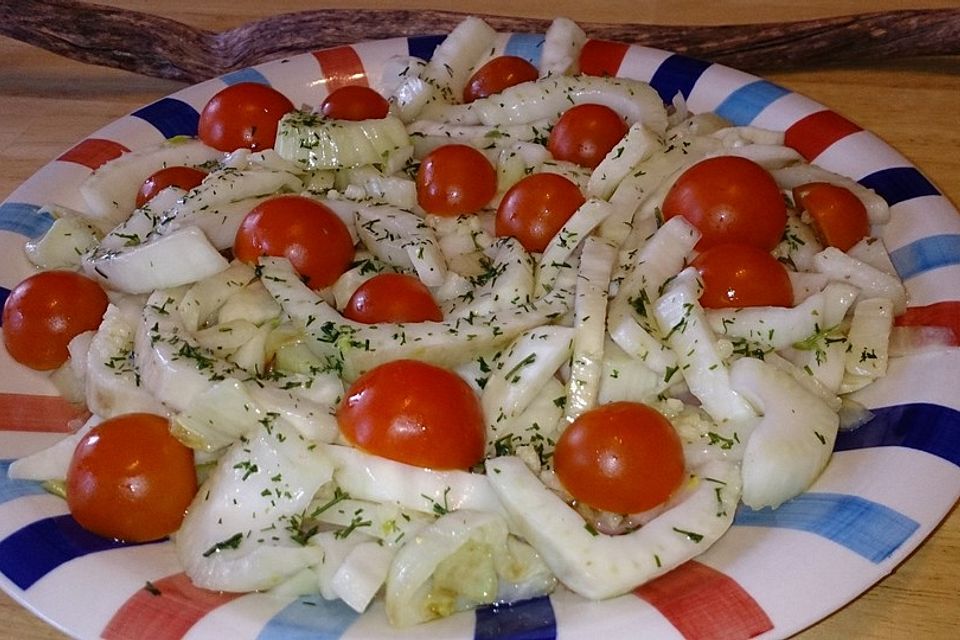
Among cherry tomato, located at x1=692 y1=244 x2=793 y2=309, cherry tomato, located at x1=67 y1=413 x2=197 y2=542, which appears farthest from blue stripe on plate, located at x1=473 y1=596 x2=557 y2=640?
cherry tomato, located at x1=692 y1=244 x2=793 y2=309

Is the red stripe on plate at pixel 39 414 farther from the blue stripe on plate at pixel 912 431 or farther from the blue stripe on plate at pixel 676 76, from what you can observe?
the blue stripe on plate at pixel 676 76

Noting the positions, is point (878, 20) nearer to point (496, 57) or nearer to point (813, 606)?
point (496, 57)

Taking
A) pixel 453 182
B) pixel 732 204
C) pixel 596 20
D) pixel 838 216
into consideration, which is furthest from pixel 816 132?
pixel 596 20

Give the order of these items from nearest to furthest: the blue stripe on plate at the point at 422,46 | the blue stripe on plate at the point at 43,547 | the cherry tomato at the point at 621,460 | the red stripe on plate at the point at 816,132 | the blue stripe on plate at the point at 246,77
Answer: the blue stripe on plate at the point at 43,547 → the cherry tomato at the point at 621,460 → the red stripe on plate at the point at 816,132 → the blue stripe on plate at the point at 246,77 → the blue stripe on plate at the point at 422,46

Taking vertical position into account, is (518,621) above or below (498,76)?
below

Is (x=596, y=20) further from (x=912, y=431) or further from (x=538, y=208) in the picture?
(x=912, y=431)

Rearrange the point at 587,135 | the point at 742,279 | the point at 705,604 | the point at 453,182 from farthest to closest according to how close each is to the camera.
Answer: the point at 587,135
the point at 453,182
the point at 742,279
the point at 705,604

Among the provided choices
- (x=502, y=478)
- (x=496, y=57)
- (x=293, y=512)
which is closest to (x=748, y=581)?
(x=502, y=478)

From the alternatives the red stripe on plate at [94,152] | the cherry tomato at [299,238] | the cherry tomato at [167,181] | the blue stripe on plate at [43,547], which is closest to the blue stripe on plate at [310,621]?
the blue stripe on plate at [43,547]
